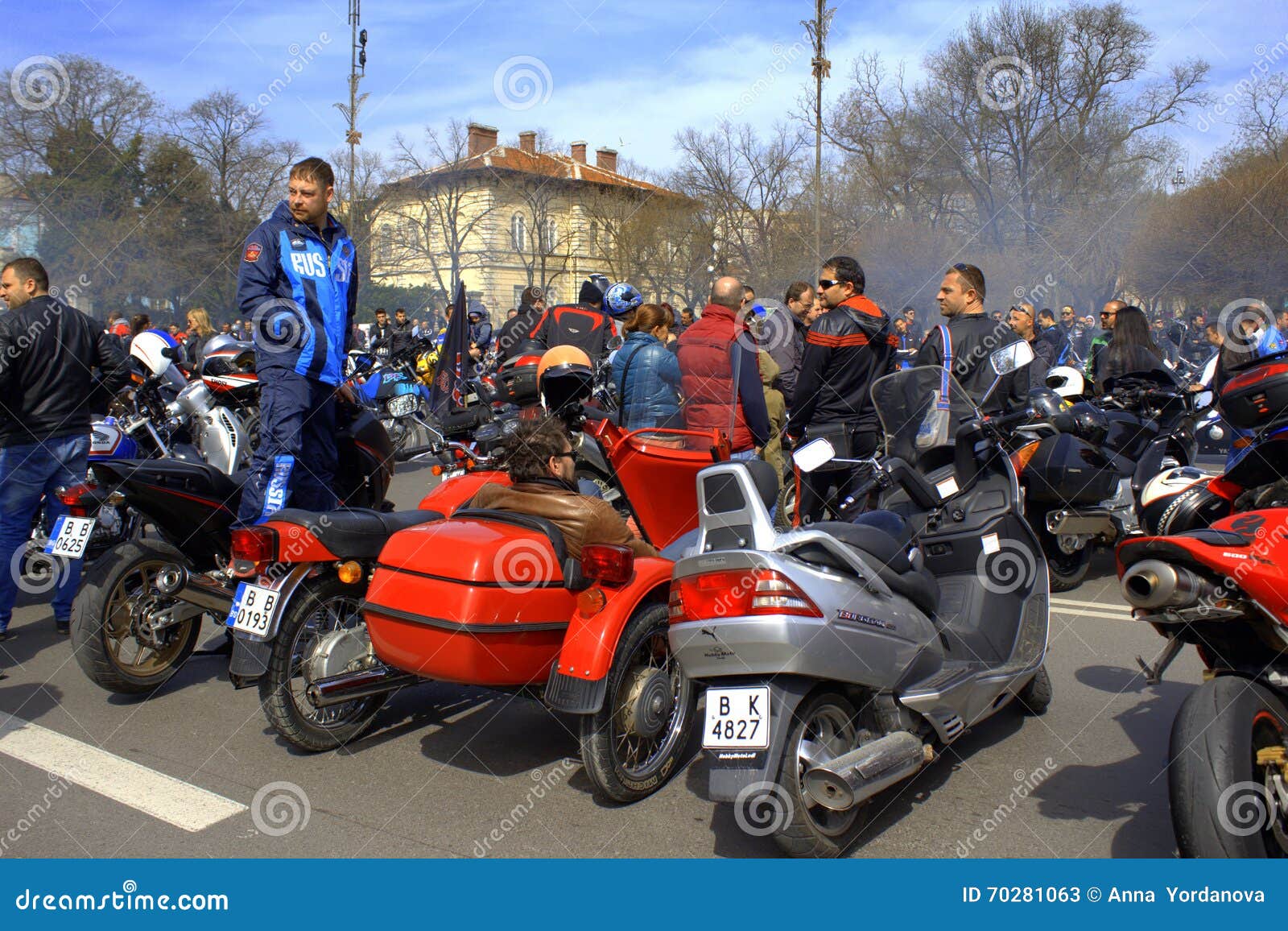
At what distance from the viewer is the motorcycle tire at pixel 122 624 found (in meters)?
4.91

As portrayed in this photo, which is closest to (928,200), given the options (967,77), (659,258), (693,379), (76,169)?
(967,77)

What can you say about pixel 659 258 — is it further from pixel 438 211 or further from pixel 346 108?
pixel 346 108

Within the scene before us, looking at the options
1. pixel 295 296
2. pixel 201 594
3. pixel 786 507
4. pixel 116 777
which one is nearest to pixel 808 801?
pixel 116 777

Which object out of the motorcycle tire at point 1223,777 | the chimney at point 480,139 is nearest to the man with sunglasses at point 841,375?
the motorcycle tire at point 1223,777

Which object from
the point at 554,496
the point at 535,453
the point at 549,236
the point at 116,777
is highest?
the point at 549,236

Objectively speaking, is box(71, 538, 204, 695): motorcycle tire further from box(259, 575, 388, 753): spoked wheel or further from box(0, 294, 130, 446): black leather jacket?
box(0, 294, 130, 446): black leather jacket

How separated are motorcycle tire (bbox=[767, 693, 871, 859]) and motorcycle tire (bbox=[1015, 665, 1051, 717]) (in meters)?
1.57

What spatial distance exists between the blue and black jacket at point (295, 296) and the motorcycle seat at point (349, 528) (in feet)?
4.07

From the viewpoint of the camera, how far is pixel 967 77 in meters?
30.1

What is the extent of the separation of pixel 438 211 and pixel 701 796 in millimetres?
35847

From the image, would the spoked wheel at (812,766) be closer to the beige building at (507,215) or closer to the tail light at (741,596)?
the tail light at (741,596)

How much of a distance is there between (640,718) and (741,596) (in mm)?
950

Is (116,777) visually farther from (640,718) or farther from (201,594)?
(640,718)

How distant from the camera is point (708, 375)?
686 centimetres
